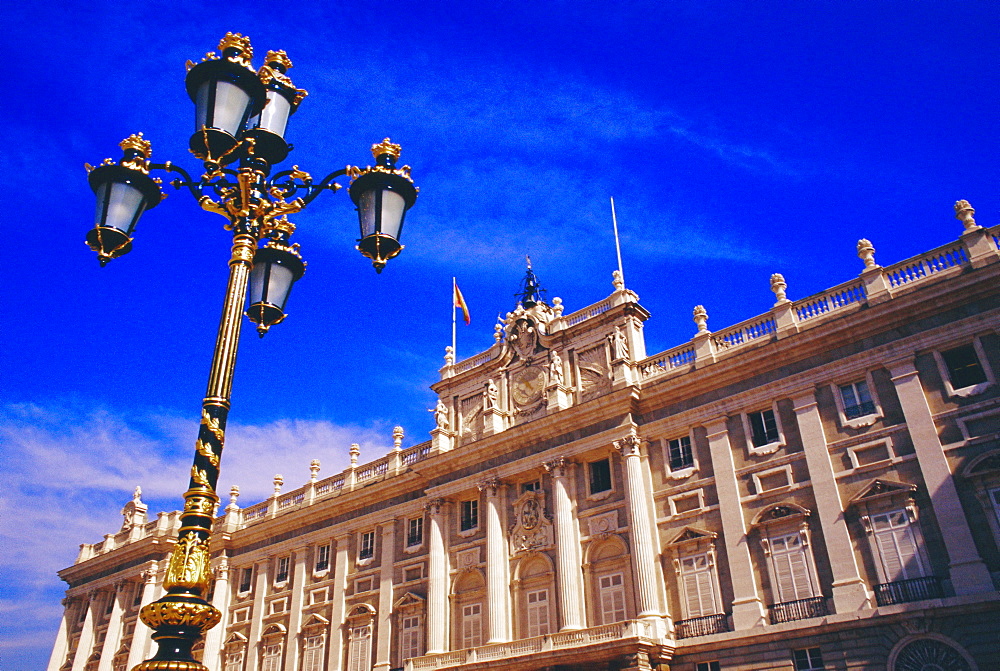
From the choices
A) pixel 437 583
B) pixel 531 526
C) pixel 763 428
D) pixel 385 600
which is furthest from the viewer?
pixel 385 600

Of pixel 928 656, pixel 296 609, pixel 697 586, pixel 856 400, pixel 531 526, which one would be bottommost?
pixel 928 656

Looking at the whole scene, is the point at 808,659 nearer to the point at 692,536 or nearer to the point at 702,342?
the point at 692,536

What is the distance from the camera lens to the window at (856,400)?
26.1m

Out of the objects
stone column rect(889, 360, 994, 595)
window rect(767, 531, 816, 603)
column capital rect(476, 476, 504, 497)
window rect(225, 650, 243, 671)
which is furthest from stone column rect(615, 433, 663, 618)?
window rect(225, 650, 243, 671)

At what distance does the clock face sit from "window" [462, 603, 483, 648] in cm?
902

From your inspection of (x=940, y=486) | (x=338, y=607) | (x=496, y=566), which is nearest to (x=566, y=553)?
Answer: (x=496, y=566)

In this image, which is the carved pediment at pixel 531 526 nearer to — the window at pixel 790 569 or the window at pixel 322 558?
the window at pixel 790 569

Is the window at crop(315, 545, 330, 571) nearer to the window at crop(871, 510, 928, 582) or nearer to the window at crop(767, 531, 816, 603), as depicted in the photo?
the window at crop(767, 531, 816, 603)

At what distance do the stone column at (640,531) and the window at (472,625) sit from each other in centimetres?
774

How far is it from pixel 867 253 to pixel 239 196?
2484 cm

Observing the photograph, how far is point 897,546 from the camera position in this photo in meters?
23.8

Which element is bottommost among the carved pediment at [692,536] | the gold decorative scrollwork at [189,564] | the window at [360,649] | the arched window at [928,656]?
the gold decorative scrollwork at [189,564]

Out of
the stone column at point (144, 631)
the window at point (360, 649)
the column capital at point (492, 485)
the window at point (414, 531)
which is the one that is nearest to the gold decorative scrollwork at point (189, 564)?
the column capital at point (492, 485)

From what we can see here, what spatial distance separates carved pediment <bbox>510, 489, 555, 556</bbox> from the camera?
3183cm
